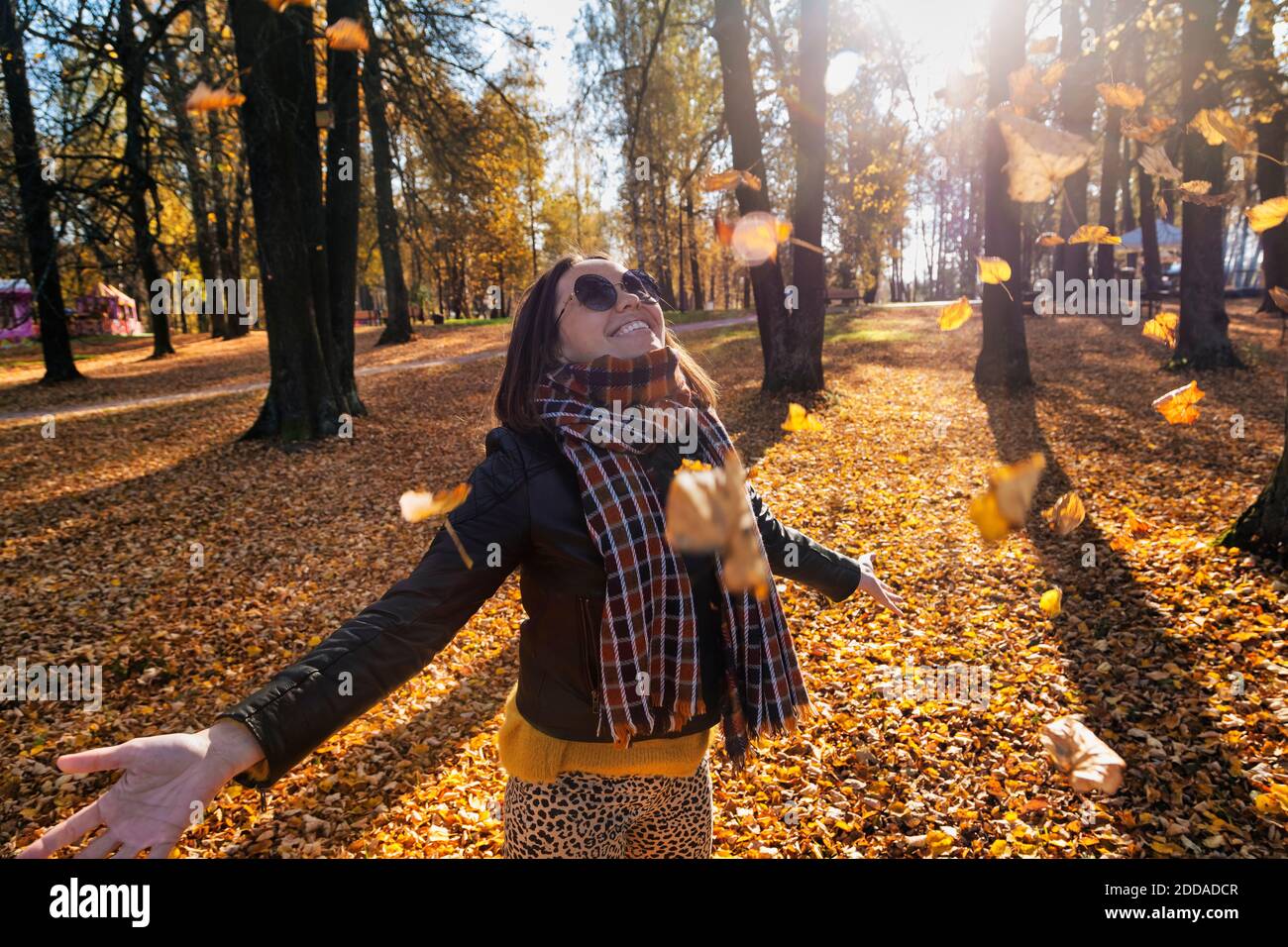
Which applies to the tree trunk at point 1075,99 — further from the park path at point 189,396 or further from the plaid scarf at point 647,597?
the park path at point 189,396

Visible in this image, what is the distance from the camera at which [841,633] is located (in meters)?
5.32

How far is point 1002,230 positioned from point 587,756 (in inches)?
460

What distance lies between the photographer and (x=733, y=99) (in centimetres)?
1118

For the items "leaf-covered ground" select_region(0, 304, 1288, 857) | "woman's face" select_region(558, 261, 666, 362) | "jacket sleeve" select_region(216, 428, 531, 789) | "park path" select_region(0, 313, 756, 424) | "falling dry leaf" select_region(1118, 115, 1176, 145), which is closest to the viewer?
"jacket sleeve" select_region(216, 428, 531, 789)

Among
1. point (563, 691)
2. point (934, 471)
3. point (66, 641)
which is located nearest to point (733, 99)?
point (934, 471)

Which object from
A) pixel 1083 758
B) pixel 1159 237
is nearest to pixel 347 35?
pixel 1083 758

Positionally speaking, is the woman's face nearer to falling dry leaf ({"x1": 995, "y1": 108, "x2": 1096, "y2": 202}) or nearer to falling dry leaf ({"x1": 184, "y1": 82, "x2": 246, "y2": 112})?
falling dry leaf ({"x1": 995, "y1": 108, "x2": 1096, "y2": 202})

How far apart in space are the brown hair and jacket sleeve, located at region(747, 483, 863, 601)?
576mm

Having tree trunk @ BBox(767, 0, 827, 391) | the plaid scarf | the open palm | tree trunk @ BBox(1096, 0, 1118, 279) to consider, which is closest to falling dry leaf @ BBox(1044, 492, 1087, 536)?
the plaid scarf

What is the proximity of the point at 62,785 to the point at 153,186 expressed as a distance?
292 inches

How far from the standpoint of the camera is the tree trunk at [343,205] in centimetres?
1212

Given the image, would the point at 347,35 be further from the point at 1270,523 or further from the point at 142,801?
the point at 1270,523

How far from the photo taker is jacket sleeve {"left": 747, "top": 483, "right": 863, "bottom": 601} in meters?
2.18

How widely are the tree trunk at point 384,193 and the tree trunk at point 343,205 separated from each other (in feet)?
1.23
